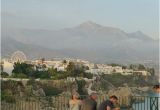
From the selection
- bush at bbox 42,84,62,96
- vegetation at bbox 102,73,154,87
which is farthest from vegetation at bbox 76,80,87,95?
vegetation at bbox 102,73,154,87

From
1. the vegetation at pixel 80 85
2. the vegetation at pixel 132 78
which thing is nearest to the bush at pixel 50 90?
the vegetation at pixel 80 85

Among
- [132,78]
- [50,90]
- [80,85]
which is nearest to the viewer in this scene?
[50,90]

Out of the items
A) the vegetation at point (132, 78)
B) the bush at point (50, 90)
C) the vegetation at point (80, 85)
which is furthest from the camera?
the vegetation at point (132, 78)

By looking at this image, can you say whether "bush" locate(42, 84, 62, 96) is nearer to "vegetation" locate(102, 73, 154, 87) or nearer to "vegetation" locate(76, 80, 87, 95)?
"vegetation" locate(76, 80, 87, 95)

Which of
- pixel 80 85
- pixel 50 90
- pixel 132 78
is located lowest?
pixel 50 90

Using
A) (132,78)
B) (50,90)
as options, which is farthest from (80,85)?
(132,78)

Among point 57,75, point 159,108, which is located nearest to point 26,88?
Answer: point 57,75

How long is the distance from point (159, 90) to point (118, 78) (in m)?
102

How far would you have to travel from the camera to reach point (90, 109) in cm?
1284

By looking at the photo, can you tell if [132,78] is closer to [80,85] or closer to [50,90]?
[80,85]

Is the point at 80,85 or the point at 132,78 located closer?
the point at 80,85

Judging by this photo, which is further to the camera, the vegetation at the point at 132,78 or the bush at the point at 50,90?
the vegetation at the point at 132,78

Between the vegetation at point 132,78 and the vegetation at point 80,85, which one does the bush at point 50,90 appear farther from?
the vegetation at point 132,78

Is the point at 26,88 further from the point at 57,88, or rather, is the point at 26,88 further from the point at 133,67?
the point at 133,67
